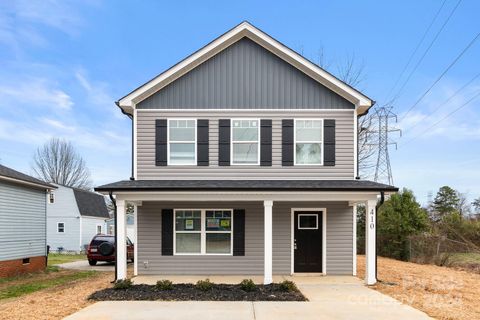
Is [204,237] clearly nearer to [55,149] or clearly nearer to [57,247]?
[57,247]

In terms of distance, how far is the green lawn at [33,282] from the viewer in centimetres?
1262

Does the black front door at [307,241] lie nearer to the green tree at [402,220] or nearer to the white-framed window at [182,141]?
the white-framed window at [182,141]

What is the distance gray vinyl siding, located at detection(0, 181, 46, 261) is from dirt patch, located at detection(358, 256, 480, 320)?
12.7m

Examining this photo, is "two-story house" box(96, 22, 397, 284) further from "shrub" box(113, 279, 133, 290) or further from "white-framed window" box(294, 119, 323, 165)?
"shrub" box(113, 279, 133, 290)

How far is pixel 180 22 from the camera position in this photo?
1752 cm

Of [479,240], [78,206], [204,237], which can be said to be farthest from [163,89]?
[78,206]

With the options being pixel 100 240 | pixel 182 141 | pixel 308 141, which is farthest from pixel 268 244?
pixel 100 240

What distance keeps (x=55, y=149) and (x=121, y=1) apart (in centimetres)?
4211

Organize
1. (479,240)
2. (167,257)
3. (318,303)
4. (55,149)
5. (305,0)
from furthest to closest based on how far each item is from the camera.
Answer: (55,149) → (479,240) → (305,0) → (167,257) → (318,303)

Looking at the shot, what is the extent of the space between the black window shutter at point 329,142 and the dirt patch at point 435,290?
3.78 m

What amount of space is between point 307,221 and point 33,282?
31.2 ft

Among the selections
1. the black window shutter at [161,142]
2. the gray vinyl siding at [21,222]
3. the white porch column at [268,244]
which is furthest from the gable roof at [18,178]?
the white porch column at [268,244]

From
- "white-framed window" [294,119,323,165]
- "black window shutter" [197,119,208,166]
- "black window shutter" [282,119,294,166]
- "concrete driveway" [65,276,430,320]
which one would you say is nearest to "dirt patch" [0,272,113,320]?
"concrete driveway" [65,276,430,320]

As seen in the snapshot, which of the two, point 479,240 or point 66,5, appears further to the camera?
point 479,240
